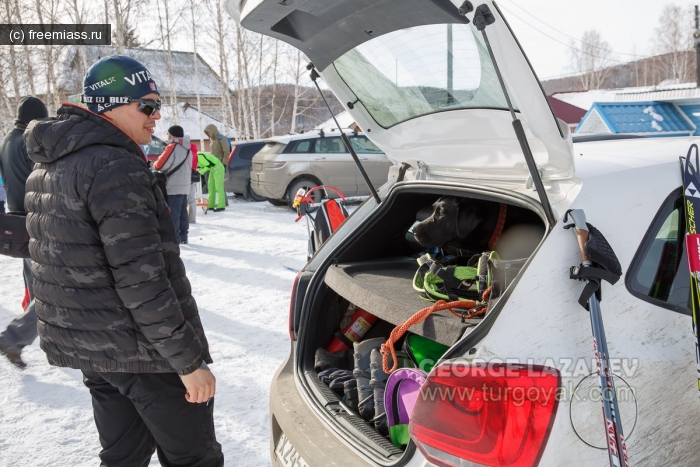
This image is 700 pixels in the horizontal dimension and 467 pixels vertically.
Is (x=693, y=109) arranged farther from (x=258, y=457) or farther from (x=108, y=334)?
(x=108, y=334)

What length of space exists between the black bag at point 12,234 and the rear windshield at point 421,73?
2.19 metres

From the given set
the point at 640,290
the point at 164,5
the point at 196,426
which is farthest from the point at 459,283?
the point at 164,5

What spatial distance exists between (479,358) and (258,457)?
5.96ft

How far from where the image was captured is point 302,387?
224cm

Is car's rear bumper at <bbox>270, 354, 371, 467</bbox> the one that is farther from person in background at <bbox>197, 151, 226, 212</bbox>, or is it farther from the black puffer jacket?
person in background at <bbox>197, 151, 226, 212</bbox>

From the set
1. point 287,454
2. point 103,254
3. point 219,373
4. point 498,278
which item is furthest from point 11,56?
point 498,278

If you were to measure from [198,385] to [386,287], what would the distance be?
80 centimetres

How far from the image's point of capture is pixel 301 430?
1962mm

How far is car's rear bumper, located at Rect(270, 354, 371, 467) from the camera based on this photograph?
178cm

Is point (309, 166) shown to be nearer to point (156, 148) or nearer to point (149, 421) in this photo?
point (156, 148)

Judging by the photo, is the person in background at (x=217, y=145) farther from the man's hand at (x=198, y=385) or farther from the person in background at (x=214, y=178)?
the man's hand at (x=198, y=385)

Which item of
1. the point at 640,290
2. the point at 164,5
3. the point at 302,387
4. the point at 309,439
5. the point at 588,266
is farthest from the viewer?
the point at 164,5

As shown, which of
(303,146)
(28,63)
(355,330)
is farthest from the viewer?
(28,63)

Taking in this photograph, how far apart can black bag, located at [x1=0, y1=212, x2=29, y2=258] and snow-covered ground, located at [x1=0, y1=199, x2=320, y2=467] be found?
3.16 ft
